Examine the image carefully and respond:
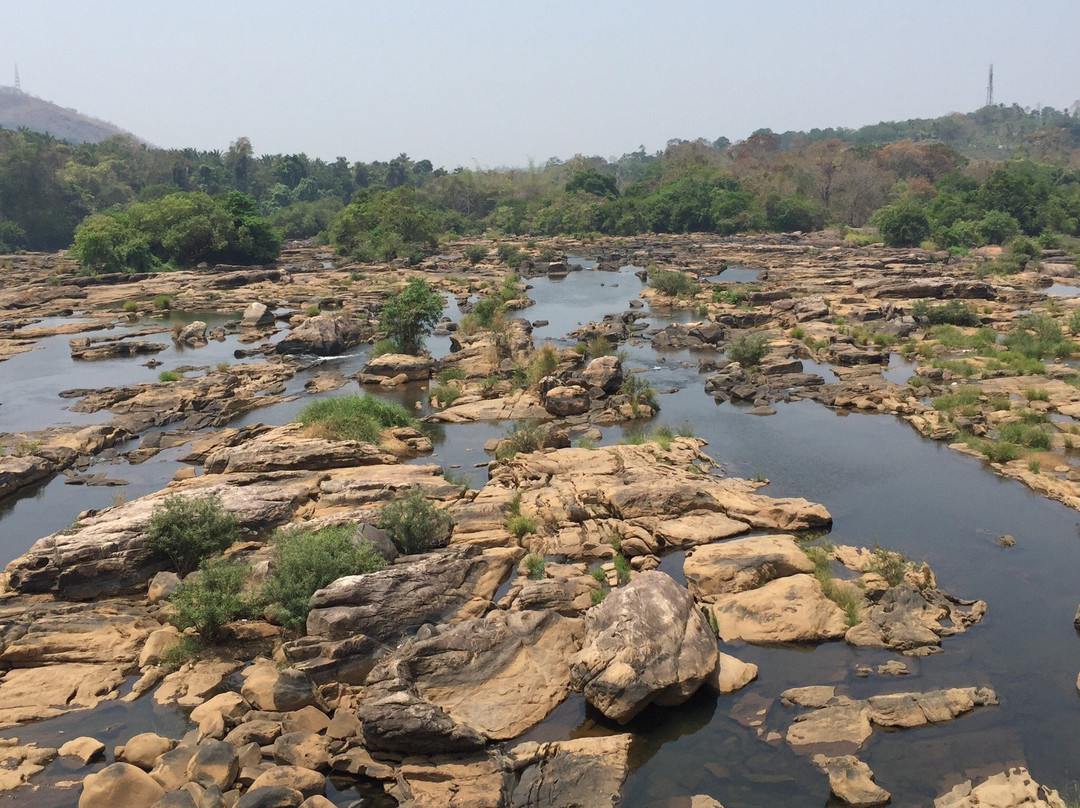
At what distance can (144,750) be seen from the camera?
33.6ft

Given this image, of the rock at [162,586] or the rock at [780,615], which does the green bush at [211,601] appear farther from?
the rock at [780,615]

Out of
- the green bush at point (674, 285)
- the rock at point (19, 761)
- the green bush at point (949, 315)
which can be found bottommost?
the rock at point (19, 761)

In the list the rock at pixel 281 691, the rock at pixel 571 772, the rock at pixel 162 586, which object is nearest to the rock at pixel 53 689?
the rock at pixel 162 586

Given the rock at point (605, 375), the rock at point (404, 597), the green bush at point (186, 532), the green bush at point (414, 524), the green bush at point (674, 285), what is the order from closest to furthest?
the rock at point (404, 597) < the green bush at point (186, 532) < the green bush at point (414, 524) < the rock at point (605, 375) < the green bush at point (674, 285)

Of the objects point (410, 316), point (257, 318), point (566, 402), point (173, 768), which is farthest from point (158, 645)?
point (257, 318)

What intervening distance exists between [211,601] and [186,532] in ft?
8.89

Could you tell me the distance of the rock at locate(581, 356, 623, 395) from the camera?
26812mm

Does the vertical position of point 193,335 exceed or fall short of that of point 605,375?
it exceeds it

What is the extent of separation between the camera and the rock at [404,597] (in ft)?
40.7

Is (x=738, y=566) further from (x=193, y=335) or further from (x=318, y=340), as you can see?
(x=193, y=335)

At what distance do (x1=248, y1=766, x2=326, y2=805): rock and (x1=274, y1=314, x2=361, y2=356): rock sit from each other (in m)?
27.6

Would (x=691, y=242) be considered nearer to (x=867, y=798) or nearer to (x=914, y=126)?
(x=867, y=798)

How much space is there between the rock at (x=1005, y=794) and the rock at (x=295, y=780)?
7.13 metres

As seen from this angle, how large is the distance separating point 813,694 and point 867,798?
1.97 meters
